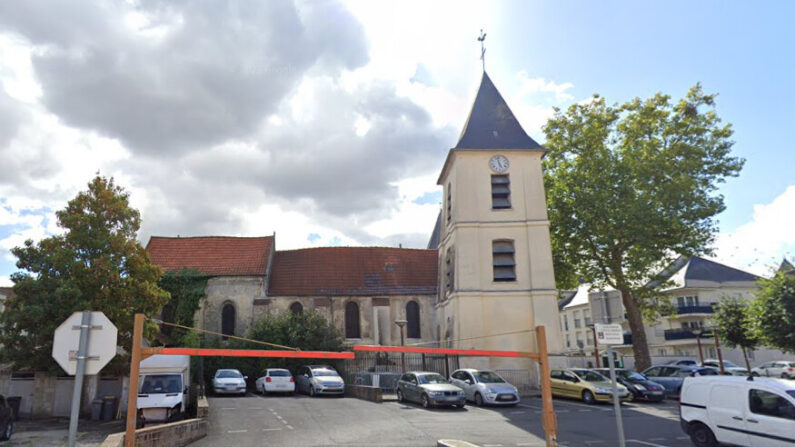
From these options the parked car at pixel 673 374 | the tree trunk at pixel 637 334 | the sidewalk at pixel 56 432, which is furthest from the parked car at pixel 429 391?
the tree trunk at pixel 637 334

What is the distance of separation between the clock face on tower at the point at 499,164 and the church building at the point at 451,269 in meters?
0.06

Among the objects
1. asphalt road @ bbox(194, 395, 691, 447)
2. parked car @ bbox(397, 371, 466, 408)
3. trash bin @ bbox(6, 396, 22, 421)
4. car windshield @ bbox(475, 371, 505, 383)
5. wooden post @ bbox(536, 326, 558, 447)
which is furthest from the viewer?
car windshield @ bbox(475, 371, 505, 383)

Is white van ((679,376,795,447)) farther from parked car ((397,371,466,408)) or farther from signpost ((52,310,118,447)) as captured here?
signpost ((52,310,118,447))

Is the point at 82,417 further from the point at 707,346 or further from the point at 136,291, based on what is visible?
the point at 707,346

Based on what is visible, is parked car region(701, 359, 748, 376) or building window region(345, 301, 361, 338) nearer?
parked car region(701, 359, 748, 376)

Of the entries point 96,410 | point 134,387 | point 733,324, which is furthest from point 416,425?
point 733,324

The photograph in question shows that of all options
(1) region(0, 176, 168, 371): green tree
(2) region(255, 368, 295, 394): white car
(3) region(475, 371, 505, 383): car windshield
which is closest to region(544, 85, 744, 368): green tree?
(3) region(475, 371, 505, 383): car windshield

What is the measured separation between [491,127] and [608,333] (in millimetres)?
23998

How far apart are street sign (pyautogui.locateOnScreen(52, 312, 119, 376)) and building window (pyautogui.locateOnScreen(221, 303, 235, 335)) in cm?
3083

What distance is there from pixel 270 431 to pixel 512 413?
339 inches

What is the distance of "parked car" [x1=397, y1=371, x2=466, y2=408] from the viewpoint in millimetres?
19719

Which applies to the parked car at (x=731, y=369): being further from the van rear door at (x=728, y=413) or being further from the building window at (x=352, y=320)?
the building window at (x=352, y=320)

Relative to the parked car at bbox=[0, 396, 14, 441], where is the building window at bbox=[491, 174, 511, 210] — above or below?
above

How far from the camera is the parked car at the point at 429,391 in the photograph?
64.7ft
